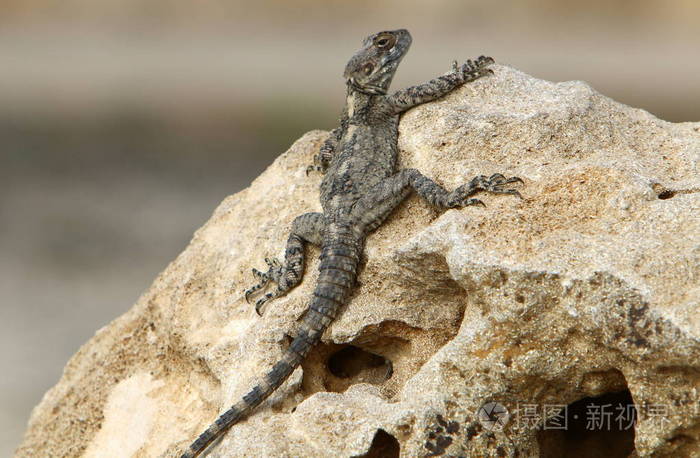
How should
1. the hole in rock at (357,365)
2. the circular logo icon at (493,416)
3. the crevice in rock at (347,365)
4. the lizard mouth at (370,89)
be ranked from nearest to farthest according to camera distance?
the circular logo icon at (493,416) < the crevice in rock at (347,365) < the hole in rock at (357,365) < the lizard mouth at (370,89)

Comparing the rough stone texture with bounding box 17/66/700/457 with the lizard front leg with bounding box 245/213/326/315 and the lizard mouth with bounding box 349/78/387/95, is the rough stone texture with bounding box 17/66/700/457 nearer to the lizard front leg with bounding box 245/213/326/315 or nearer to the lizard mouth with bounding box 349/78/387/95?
the lizard front leg with bounding box 245/213/326/315

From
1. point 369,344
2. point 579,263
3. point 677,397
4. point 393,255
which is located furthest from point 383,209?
point 677,397

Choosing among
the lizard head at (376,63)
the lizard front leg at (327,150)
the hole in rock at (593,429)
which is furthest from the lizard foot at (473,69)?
the hole in rock at (593,429)

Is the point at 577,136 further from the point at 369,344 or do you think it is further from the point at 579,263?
the point at 369,344

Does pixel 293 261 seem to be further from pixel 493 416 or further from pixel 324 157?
pixel 493 416

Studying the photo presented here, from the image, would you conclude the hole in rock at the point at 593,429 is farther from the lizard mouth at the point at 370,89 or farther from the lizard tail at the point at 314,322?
the lizard mouth at the point at 370,89

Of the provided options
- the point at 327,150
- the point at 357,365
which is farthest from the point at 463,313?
the point at 327,150

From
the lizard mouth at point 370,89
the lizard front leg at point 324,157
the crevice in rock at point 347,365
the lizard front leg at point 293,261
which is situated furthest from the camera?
the lizard mouth at point 370,89
